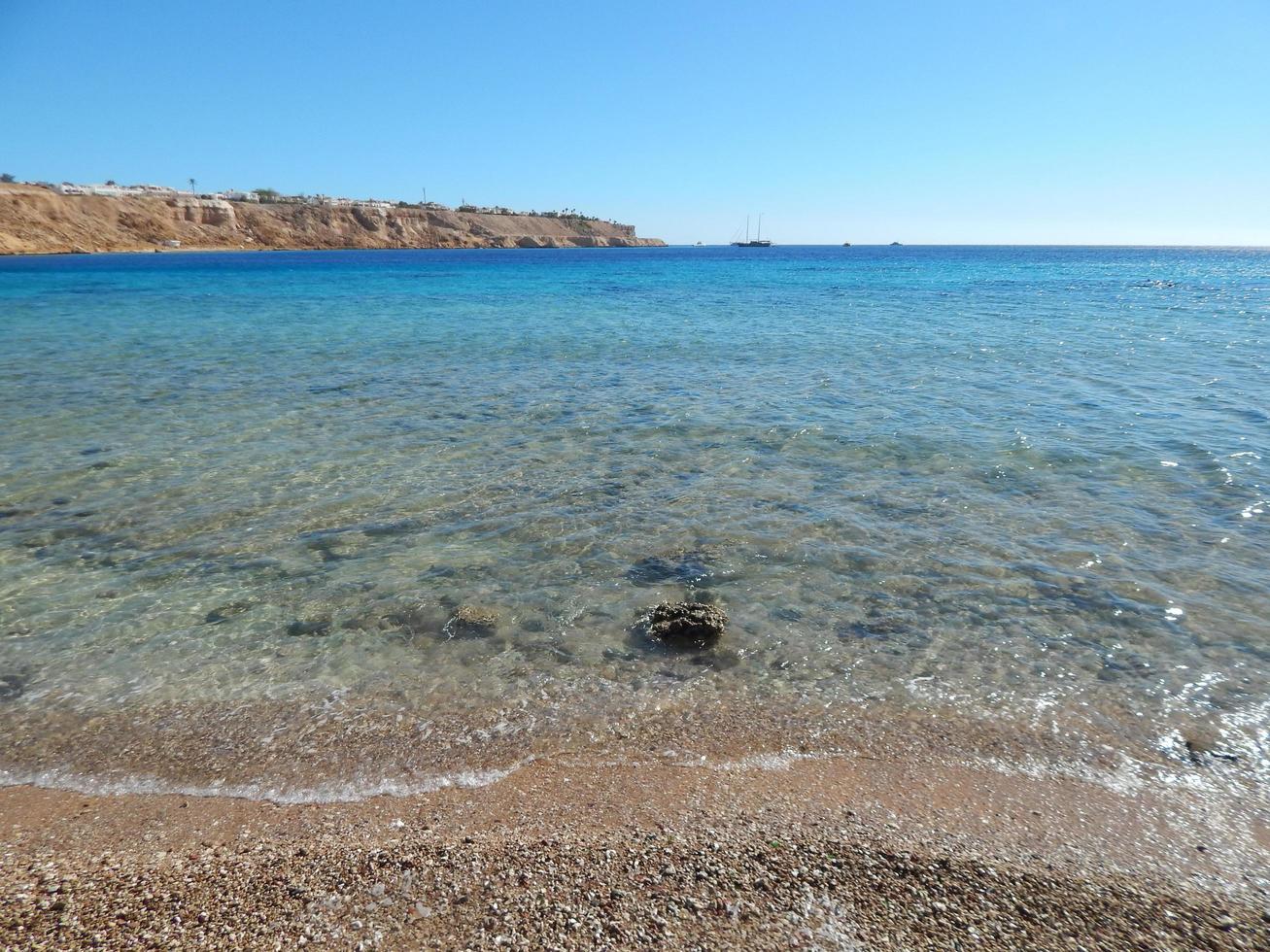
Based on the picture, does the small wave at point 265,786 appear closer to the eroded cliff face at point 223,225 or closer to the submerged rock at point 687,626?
the submerged rock at point 687,626

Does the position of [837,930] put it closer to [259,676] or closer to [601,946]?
[601,946]

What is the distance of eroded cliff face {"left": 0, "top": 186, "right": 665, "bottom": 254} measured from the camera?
288 feet

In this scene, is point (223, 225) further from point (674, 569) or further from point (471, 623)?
point (674, 569)

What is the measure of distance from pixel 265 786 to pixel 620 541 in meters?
3.72

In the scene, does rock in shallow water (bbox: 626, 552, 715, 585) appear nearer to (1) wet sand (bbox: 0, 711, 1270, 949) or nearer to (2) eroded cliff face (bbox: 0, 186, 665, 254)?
(1) wet sand (bbox: 0, 711, 1270, 949)

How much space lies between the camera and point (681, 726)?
14.3 feet

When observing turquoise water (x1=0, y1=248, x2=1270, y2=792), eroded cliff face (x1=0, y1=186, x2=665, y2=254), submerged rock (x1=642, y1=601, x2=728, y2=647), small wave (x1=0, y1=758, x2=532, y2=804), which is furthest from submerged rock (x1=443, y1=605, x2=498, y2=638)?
eroded cliff face (x1=0, y1=186, x2=665, y2=254)

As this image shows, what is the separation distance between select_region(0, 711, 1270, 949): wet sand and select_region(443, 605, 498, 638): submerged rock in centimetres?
151

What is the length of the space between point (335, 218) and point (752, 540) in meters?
150

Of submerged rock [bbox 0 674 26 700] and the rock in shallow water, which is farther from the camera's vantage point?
the rock in shallow water

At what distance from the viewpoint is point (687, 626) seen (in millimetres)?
5211

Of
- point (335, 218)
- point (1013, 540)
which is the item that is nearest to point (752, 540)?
point (1013, 540)

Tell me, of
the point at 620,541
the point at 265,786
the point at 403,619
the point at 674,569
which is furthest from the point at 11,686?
the point at 674,569

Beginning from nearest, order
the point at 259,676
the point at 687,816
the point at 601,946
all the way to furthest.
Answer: the point at 601,946
the point at 687,816
the point at 259,676
